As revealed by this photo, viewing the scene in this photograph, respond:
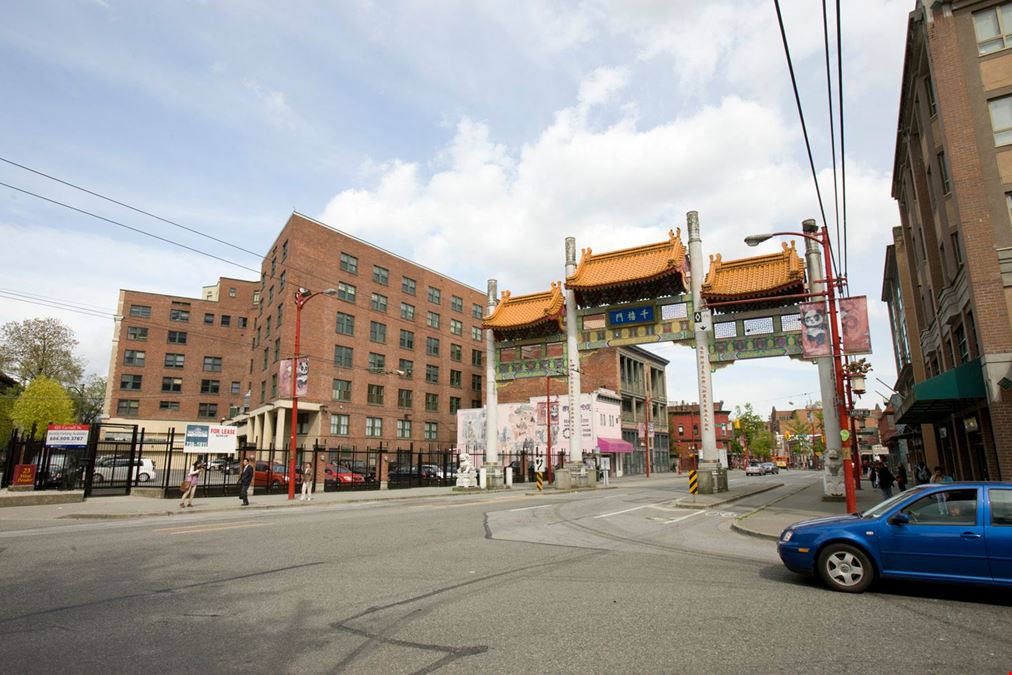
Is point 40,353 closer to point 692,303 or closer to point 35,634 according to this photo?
point 692,303

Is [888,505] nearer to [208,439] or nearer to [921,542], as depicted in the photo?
[921,542]

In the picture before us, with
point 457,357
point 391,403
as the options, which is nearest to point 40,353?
point 391,403

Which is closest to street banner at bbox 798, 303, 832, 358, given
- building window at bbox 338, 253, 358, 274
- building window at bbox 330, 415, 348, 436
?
building window at bbox 330, 415, 348, 436

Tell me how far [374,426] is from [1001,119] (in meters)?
46.8

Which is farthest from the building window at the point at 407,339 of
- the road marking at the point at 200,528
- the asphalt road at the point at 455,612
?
the asphalt road at the point at 455,612

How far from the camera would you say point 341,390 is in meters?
50.7

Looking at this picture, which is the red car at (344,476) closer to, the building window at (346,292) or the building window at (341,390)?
the building window at (341,390)

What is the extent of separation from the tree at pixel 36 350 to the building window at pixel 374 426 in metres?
31.3

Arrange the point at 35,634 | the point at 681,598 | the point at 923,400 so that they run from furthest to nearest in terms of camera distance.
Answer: the point at 923,400 < the point at 681,598 < the point at 35,634

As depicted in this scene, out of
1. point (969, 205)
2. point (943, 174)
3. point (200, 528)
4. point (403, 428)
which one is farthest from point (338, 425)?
point (969, 205)

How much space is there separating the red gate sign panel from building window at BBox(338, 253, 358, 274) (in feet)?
145

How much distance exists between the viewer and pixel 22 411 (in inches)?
1886

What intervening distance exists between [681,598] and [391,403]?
49810mm

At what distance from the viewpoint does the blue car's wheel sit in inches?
286
